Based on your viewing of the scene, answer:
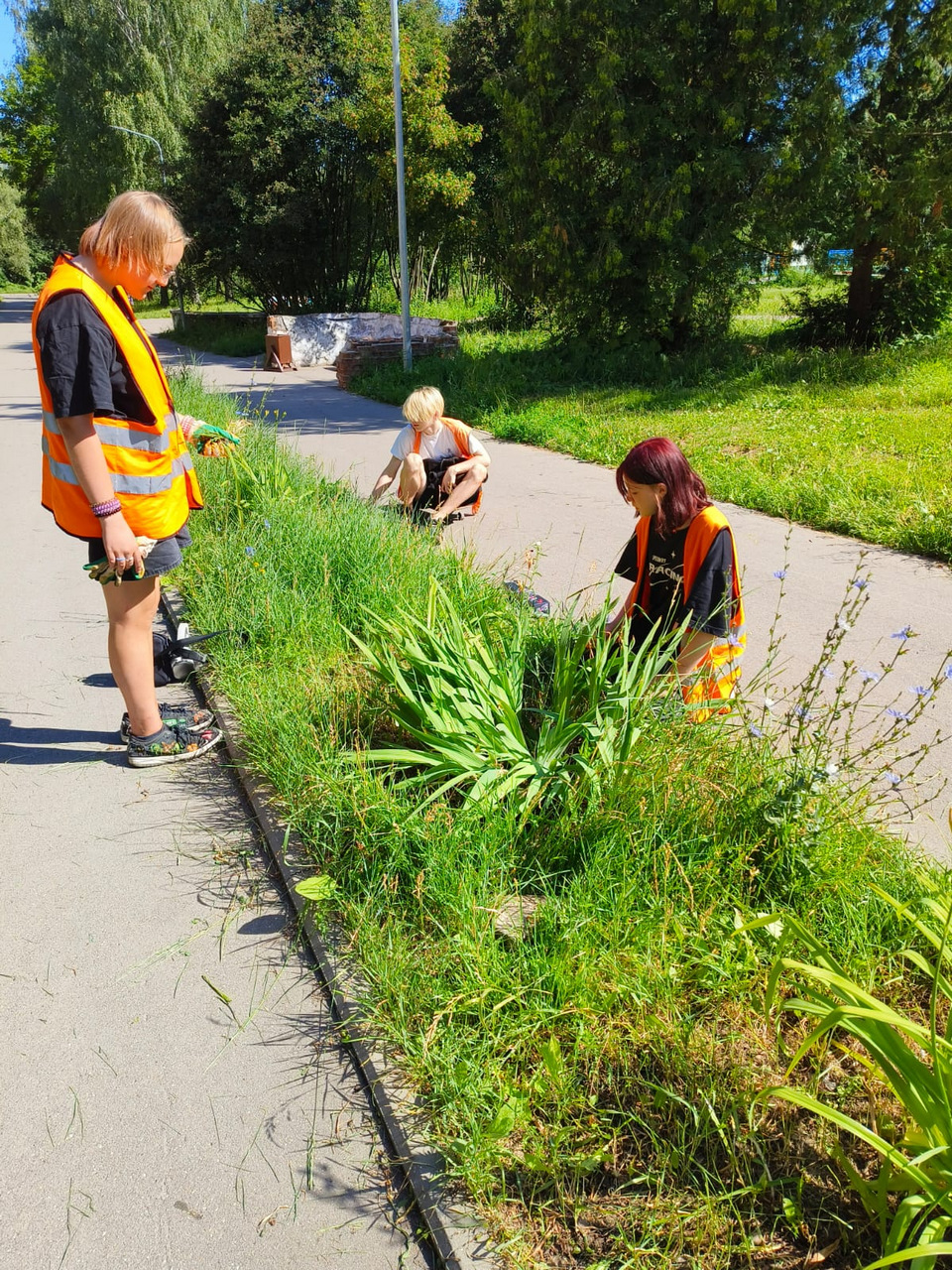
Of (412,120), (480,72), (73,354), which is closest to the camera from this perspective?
(73,354)

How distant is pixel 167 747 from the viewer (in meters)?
3.87

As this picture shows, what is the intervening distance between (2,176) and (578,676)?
75926 millimetres

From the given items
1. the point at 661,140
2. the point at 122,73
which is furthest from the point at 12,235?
the point at 661,140

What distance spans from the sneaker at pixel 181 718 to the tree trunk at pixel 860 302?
11674 mm

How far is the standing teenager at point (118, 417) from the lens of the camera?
10.2 feet

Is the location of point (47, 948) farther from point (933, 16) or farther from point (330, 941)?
point (933, 16)

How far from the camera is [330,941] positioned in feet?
8.94

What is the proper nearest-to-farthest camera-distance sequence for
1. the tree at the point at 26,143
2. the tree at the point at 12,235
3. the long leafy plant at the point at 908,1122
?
the long leafy plant at the point at 908,1122
the tree at the point at 12,235
the tree at the point at 26,143

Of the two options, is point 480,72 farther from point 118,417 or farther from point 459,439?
point 118,417

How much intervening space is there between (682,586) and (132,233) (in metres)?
2.24

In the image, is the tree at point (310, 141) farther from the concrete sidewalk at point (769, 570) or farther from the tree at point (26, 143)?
the tree at point (26, 143)

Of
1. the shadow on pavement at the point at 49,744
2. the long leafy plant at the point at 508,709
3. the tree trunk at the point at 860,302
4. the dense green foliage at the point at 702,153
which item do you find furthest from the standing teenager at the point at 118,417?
the tree trunk at the point at 860,302

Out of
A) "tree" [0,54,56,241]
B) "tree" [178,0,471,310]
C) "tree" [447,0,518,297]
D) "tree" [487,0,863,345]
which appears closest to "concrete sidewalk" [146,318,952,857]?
"tree" [487,0,863,345]

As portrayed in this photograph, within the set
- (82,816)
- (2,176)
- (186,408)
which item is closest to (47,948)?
(82,816)
